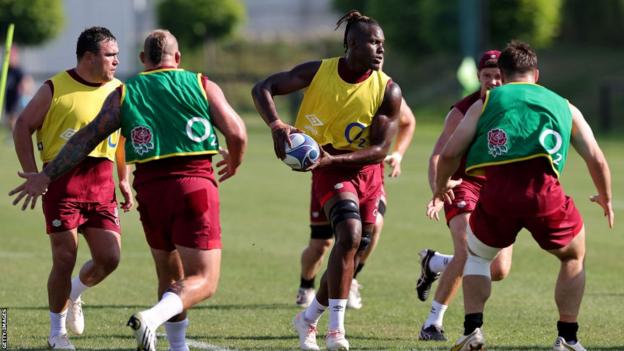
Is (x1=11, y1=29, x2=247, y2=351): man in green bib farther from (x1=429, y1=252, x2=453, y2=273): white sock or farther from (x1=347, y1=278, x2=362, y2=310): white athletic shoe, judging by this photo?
(x1=347, y1=278, x2=362, y2=310): white athletic shoe

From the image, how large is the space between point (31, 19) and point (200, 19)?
28.3 ft

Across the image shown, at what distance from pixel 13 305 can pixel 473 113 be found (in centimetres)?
495

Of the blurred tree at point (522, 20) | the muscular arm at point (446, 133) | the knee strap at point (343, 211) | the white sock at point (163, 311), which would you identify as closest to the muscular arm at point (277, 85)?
the knee strap at point (343, 211)

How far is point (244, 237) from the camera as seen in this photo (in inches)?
613

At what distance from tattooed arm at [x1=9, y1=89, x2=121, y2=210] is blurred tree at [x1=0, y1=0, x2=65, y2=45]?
40.1 m

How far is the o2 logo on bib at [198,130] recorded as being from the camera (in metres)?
7.25

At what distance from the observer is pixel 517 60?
765 cm

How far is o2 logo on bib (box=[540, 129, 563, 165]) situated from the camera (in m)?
7.41

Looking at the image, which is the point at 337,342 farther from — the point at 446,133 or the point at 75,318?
the point at 75,318

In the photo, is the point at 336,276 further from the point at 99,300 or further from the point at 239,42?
the point at 239,42

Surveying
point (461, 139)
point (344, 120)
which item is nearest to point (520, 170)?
point (461, 139)

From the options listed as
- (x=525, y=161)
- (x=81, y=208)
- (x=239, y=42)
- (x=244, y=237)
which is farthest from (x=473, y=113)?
(x=239, y=42)

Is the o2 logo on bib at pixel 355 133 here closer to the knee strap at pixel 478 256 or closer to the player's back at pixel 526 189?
the knee strap at pixel 478 256

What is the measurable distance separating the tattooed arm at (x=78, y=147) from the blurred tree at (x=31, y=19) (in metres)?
40.1
